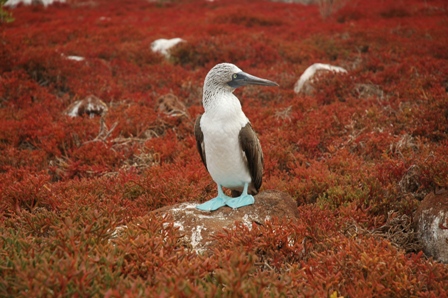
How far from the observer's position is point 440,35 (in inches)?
490

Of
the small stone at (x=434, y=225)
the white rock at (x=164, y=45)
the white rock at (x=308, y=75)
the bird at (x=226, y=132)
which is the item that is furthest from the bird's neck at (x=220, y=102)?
the white rock at (x=164, y=45)

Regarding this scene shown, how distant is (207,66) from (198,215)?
8.73 m

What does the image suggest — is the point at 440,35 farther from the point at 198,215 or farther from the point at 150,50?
the point at 198,215

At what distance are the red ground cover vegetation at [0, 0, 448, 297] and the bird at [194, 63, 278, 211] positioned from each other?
81 cm

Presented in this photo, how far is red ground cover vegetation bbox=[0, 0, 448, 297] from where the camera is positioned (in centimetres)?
269

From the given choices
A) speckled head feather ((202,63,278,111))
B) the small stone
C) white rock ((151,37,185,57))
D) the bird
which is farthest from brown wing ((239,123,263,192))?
white rock ((151,37,185,57))

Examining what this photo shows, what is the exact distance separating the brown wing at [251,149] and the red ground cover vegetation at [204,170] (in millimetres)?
745

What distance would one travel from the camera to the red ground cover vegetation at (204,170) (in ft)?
8.81

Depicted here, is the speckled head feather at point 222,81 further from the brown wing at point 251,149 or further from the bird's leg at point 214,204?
the bird's leg at point 214,204

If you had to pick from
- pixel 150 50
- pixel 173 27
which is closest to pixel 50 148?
pixel 150 50

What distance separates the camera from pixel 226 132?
394cm

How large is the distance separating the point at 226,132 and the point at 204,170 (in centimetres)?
231

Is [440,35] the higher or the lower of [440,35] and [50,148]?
the higher

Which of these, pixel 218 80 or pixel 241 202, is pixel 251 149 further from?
pixel 218 80
